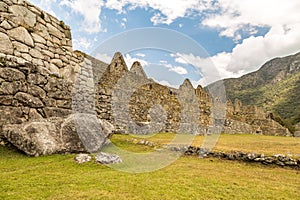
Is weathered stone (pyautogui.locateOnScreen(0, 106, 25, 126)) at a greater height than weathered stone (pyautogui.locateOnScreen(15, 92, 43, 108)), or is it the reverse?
weathered stone (pyautogui.locateOnScreen(15, 92, 43, 108))

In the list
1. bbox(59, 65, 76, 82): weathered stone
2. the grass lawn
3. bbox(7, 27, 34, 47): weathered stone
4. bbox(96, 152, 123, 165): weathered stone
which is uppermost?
bbox(7, 27, 34, 47): weathered stone

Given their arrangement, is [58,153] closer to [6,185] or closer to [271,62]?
[6,185]

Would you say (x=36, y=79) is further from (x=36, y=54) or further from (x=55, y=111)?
(x=36, y=54)

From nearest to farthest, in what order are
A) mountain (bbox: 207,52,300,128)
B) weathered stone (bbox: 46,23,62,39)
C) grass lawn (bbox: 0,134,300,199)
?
grass lawn (bbox: 0,134,300,199) → weathered stone (bbox: 46,23,62,39) → mountain (bbox: 207,52,300,128)

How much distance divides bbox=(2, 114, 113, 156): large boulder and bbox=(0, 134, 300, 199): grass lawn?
0.80 feet

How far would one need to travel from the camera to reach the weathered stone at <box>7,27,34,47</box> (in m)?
6.85

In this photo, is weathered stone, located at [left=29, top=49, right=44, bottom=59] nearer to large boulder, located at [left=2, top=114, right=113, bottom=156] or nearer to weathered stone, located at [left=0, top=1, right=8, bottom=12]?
weathered stone, located at [left=0, top=1, right=8, bottom=12]

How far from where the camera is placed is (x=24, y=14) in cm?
727

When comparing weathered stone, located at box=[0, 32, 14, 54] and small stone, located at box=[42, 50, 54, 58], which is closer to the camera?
weathered stone, located at box=[0, 32, 14, 54]

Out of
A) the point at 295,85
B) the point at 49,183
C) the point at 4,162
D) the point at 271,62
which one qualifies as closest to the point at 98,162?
the point at 49,183

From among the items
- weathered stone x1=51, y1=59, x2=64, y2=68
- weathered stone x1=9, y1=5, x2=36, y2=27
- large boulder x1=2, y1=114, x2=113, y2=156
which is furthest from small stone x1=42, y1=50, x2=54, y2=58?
large boulder x1=2, y1=114, x2=113, y2=156

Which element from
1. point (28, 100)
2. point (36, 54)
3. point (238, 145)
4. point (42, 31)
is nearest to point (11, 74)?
point (28, 100)

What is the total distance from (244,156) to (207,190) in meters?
3.65

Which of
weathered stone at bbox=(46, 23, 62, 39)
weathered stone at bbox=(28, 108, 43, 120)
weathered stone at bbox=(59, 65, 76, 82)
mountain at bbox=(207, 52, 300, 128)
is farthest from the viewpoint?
mountain at bbox=(207, 52, 300, 128)
